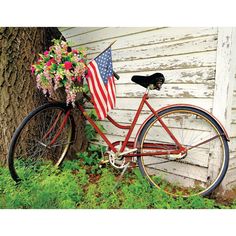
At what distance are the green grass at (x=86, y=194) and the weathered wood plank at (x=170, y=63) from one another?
1064 millimetres

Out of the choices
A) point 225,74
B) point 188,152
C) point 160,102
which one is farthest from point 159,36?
point 188,152

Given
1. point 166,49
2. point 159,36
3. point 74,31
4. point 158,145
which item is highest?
point 74,31

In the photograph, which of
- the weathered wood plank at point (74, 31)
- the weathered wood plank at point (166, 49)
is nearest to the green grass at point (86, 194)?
the weathered wood plank at point (166, 49)

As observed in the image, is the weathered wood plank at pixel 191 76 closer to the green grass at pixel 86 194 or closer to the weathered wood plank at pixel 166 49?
the weathered wood plank at pixel 166 49

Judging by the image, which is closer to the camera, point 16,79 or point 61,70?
point 61,70

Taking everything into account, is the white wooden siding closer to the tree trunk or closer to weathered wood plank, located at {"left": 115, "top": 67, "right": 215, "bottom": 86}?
weathered wood plank, located at {"left": 115, "top": 67, "right": 215, "bottom": 86}

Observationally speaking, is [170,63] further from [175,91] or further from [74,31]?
[74,31]

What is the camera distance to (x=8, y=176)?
9.68ft

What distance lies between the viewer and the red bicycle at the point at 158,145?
270 cm

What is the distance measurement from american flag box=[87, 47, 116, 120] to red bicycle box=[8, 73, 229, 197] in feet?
0.65

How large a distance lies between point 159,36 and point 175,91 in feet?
1.85

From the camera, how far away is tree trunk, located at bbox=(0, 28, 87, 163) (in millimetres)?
3150

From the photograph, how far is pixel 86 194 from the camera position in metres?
2.88

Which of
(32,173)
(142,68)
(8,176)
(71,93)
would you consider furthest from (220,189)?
(8,176)
